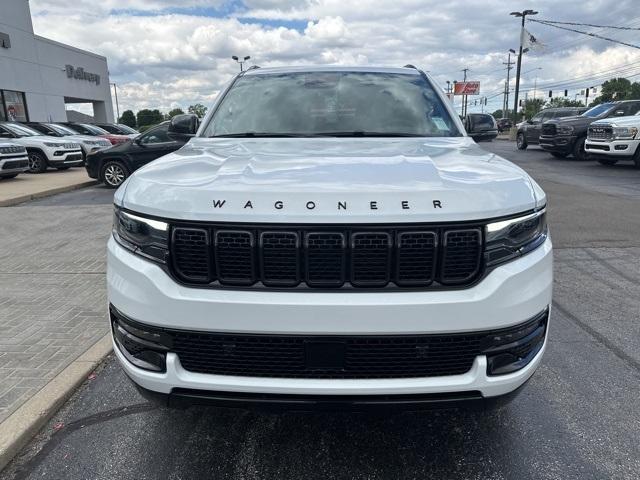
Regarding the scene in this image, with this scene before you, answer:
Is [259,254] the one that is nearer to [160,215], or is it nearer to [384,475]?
[160,215]

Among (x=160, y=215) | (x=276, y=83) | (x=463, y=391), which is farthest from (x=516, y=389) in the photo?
(x=276, y=83)

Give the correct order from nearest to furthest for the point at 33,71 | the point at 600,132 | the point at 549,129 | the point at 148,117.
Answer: the point at 600,132
the point at 549,129
the point at 33,71
the point at 148,117

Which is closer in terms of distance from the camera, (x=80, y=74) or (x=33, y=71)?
(x=33, y=71)

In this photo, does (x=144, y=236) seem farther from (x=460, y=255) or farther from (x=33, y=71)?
(x=33, y=71)

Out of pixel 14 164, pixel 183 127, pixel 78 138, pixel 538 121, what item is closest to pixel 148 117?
pixel 78 138

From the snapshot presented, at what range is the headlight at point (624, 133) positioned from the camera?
584 inches

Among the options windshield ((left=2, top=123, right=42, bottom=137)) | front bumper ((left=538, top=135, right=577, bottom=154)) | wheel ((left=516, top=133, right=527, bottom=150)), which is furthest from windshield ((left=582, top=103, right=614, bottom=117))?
windshield ((left=2, top=123, right=42, bottom=137))

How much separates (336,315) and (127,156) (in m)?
12.0

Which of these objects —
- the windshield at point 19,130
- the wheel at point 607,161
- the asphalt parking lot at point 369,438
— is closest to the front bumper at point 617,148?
the wheel at point 607,161

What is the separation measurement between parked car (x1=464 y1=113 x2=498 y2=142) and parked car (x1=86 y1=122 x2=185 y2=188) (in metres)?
9.78

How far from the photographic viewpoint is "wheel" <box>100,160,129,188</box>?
1288 cm

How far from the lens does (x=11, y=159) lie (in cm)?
1356

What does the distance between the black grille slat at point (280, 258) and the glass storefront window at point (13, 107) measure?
3173 cm

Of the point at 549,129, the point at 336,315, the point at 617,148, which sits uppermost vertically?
the point at 336,315
